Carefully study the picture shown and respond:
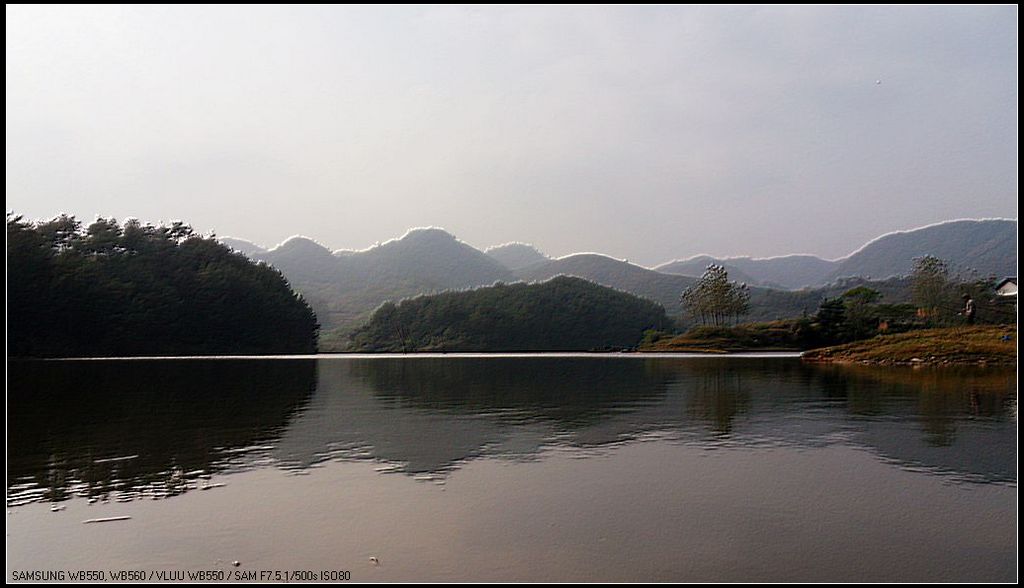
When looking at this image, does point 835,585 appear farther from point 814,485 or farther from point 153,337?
point 153,337

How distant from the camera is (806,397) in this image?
34.9 meters

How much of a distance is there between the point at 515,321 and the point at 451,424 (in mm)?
141403

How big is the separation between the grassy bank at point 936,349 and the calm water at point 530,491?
31.4 metres

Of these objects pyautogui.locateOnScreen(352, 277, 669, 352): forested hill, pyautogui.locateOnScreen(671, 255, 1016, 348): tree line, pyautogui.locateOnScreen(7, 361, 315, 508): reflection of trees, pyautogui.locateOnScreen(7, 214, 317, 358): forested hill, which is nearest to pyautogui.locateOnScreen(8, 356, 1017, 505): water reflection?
pyautogui.locateOnScreen(7, 361, 315, 508): reflection of trees

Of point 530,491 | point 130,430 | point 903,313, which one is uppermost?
point 903,313

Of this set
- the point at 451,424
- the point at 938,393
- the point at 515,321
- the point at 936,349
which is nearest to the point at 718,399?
the point at 938,393

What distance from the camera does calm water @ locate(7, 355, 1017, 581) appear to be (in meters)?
11.4

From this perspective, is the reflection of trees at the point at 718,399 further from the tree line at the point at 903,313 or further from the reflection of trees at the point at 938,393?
the tree line at the point at 903,313

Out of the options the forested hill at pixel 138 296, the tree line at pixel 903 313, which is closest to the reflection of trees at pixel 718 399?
the tree line at pixel 903 313

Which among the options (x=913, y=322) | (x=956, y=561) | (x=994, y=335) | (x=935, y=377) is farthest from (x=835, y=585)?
(x=913, y=322)

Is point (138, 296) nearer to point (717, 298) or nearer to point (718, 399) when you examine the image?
point (717, 298)

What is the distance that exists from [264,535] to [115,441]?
43.2ft

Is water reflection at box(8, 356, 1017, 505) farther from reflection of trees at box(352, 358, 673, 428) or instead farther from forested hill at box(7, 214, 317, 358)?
forested hill at box(7, 214, 317, 358)

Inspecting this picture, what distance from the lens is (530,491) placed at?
1580 cm
